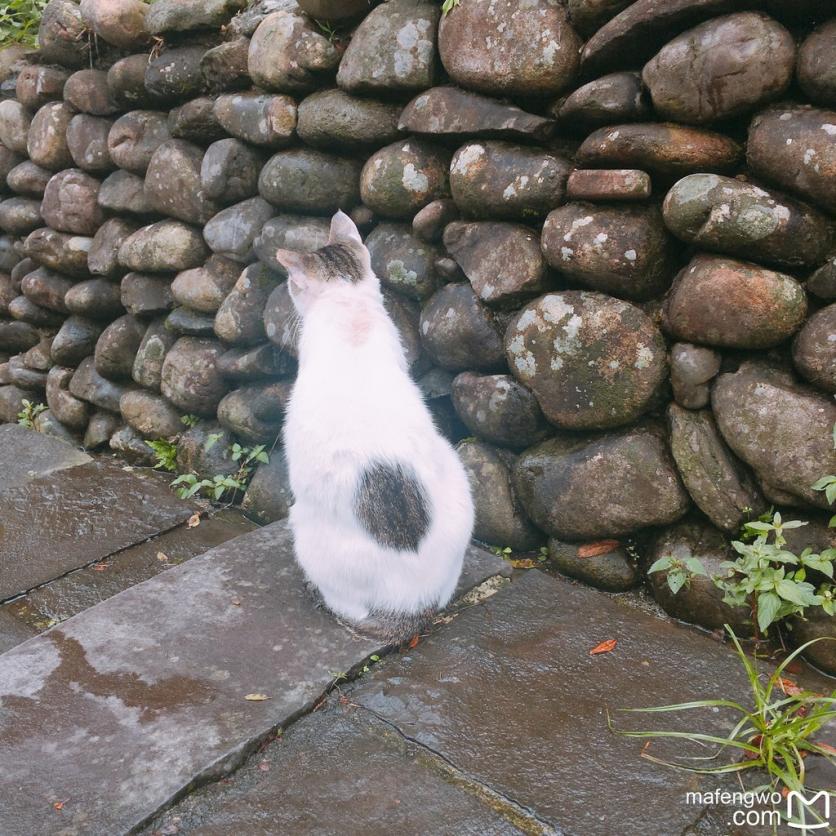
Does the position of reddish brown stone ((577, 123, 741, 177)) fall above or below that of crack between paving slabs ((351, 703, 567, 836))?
above

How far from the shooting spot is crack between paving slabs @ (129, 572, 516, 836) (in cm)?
182

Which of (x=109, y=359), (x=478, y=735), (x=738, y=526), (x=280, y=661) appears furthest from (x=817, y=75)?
(x=109, y=359)

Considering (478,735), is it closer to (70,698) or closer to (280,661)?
(280,661)

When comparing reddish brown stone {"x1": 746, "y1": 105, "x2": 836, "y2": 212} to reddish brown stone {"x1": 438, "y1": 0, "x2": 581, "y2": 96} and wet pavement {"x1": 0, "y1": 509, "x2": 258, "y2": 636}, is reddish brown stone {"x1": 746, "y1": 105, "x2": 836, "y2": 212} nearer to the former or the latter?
reddish brown stone {"x1": 438, "y1": 0, "x2": 581, "y2": 96}

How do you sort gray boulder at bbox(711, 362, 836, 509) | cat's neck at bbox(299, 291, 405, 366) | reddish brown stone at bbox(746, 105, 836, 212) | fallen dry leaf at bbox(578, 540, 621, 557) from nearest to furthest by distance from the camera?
reddish brown stone at bbox(746, 105, 836, 212)
gray boulder at bbox(711, 362, 836, 509)
cat's neck at bbox(299, 291, 405, 366)
fallen dry leaf at bbox(578, 540, 621, 557)

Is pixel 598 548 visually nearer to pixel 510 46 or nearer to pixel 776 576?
pixel 776 576

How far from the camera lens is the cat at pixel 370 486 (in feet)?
7.66

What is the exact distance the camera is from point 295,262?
2750 millimetres

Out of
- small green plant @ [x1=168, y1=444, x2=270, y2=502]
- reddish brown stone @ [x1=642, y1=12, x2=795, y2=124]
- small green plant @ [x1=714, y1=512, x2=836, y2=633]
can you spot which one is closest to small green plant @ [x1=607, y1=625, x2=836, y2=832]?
small green plant @ [x1=714, y1=512, x2=836, y2=633]

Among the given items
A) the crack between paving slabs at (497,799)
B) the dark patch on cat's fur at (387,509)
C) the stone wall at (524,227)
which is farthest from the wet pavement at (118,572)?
the crack between paving slabs at (497,799)

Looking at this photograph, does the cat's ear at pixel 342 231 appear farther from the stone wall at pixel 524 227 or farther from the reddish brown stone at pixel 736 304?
the reddish brown stone at pixel 736 304

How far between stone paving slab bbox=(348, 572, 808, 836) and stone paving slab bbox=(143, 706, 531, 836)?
0.07 m

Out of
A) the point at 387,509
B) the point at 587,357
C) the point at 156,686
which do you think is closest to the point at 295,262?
the point at 387,509

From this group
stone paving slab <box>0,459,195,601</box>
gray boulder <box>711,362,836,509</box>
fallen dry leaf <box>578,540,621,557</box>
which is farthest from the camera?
stone paving slab <box>0,459,195,601</box>
